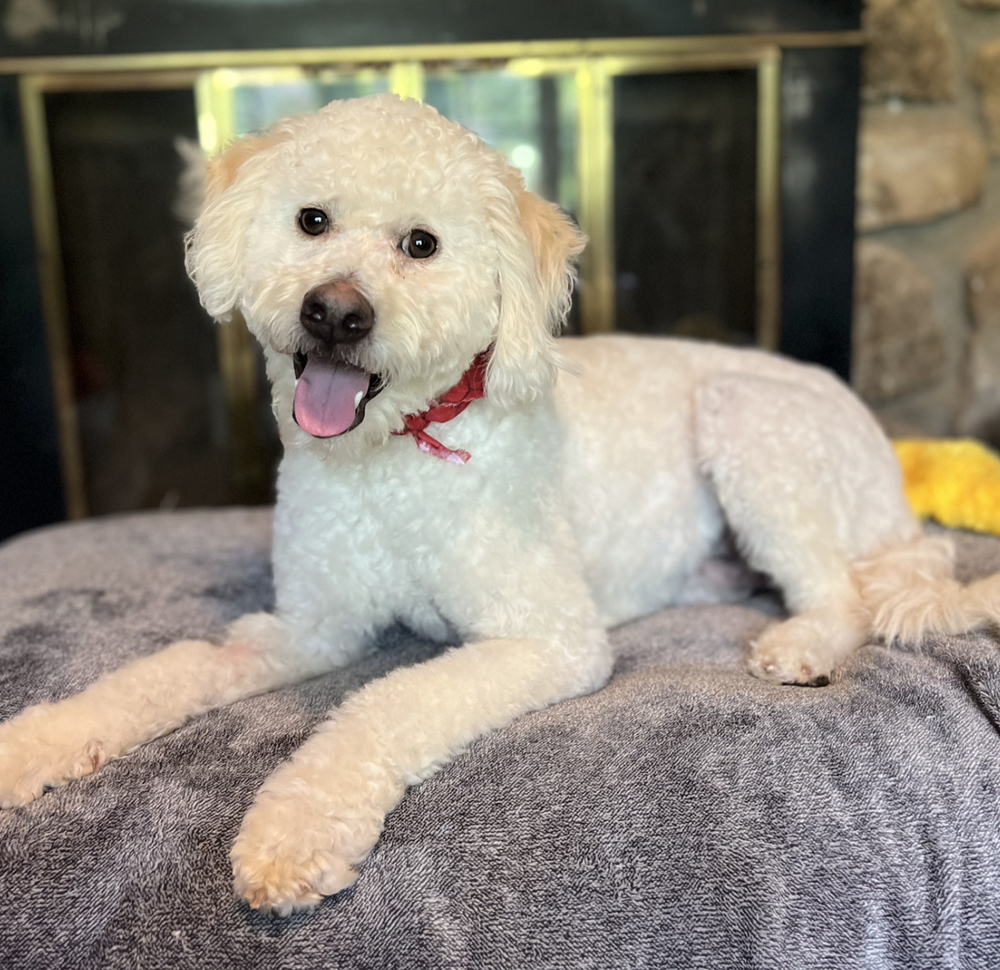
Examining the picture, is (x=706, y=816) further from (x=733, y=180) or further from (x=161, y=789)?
(x=733, y=180)

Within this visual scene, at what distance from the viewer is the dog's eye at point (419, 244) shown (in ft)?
3.24

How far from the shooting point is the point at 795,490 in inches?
51.9

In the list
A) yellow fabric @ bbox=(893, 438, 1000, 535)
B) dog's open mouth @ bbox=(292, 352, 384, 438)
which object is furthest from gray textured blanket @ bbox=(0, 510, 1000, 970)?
yellow fabric @ bbox=(893, 438, 1000, 535)

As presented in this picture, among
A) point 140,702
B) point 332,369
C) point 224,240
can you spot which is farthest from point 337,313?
point 140,702

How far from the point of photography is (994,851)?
0.90m

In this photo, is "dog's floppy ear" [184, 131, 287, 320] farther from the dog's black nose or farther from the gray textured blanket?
the gray textured blanket

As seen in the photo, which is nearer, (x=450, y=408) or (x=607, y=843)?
(x=607, y=843)

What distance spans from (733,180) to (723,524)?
1308 millimetres

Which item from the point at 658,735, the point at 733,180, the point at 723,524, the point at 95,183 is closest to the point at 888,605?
the point at 723,524

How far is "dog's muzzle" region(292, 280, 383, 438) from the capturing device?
2.98 ft

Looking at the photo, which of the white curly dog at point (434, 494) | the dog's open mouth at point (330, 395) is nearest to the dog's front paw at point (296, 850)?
the white curly dog at point (434, 494)

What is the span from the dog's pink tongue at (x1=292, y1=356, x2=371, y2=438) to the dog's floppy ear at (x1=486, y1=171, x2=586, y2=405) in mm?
145

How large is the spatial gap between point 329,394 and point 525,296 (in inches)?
8.7

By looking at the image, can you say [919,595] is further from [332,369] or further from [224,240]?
[224,240]
